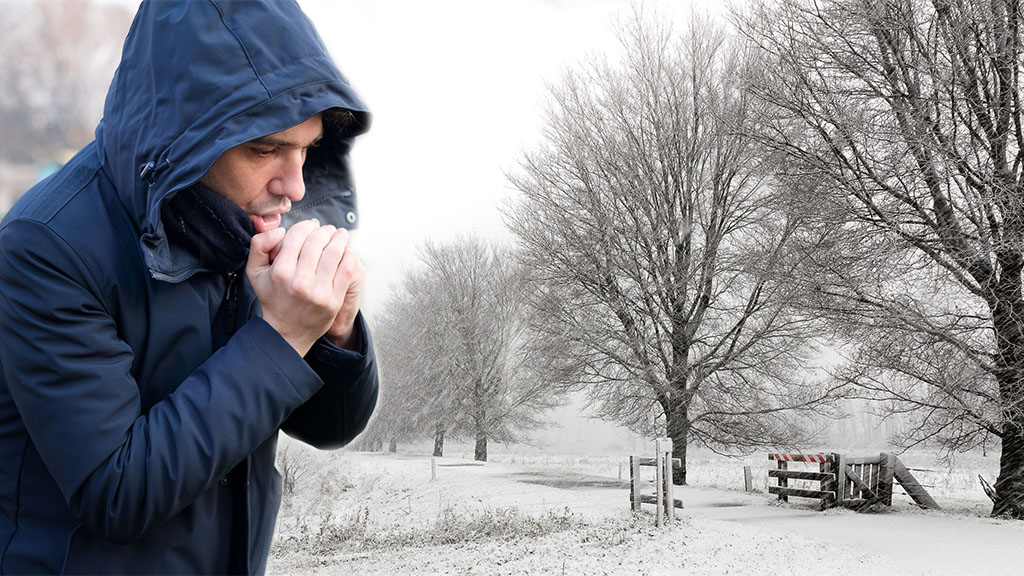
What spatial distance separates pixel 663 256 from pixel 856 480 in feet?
19.4

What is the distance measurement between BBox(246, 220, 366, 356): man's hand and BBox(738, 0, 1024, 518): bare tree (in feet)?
38.0

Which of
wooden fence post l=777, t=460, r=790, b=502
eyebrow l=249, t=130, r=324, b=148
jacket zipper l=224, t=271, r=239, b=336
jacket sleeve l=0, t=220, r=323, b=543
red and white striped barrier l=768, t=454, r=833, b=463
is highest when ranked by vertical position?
eyebrow l=249, t=130, r=324, b=148

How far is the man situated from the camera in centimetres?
66

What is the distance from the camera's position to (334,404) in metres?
0.94

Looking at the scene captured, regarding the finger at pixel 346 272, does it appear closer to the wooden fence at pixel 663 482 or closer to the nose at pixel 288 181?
the nose at pixel 288 181

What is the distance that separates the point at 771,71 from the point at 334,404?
12.1m

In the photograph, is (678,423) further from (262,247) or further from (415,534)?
(262,247)

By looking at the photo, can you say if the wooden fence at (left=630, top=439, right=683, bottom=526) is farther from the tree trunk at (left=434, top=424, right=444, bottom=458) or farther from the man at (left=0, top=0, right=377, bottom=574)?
the tree trunk at (left=434, top=424, right=444, bottom=458)

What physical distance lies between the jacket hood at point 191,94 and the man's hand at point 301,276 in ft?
0.25

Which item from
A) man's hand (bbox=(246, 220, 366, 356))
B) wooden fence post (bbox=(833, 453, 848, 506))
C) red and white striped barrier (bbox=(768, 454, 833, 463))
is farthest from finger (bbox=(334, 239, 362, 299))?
red and white striped barrier (bbox=(768, 454, 833, 463))

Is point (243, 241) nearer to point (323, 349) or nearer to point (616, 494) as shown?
point (323, 349)

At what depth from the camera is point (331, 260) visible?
2.44 ft

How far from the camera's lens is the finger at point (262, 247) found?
76cm

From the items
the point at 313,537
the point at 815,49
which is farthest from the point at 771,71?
the point at 313,537
